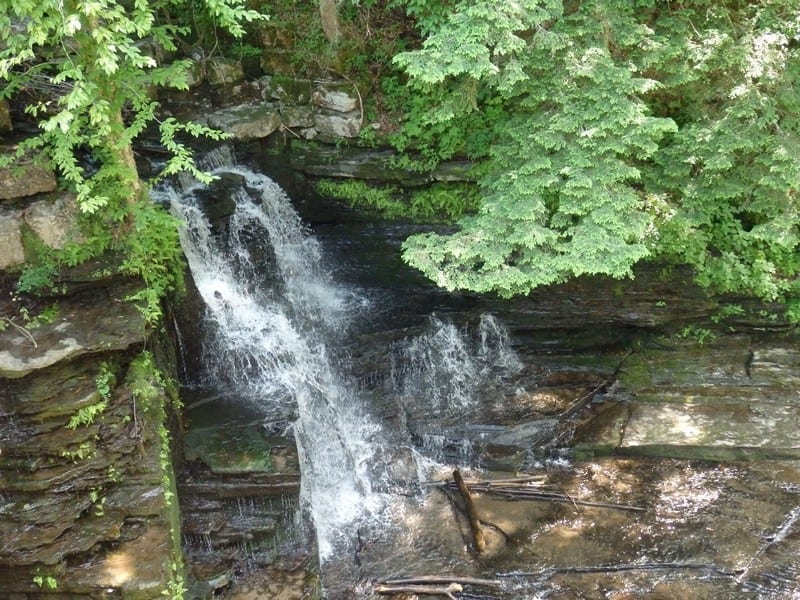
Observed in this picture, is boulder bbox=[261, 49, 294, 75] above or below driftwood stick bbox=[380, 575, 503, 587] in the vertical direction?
above

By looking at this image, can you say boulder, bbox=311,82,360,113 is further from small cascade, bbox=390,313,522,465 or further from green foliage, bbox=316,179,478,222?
small cascade, bbox=390,313,522,465

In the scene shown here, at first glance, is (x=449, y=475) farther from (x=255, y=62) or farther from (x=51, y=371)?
(x=255, y=62)

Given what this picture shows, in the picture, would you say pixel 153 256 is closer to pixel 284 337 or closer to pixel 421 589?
pixel 284 337

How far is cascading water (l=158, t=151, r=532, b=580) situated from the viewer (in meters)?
7.85

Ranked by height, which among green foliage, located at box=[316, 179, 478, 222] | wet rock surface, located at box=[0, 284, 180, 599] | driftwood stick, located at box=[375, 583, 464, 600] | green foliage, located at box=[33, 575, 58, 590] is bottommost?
driftwood stick, located at box=[375, 583, 464, 600]

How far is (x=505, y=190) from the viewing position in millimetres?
7777

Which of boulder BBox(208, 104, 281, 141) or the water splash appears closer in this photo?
the water splash

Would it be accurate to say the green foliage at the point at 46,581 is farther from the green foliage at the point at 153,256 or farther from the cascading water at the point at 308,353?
the cascading water at the point at 308,353

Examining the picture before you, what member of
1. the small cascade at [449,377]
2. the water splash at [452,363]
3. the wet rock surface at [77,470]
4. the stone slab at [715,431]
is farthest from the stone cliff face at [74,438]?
the stone slab at [715,431]

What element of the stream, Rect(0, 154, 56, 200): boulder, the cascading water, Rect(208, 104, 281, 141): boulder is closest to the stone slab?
the stream

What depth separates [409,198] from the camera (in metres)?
9.69

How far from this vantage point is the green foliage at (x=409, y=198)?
935cm

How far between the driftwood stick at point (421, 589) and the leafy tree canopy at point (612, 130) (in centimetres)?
337

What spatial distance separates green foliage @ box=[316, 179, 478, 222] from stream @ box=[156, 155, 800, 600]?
305 mm
